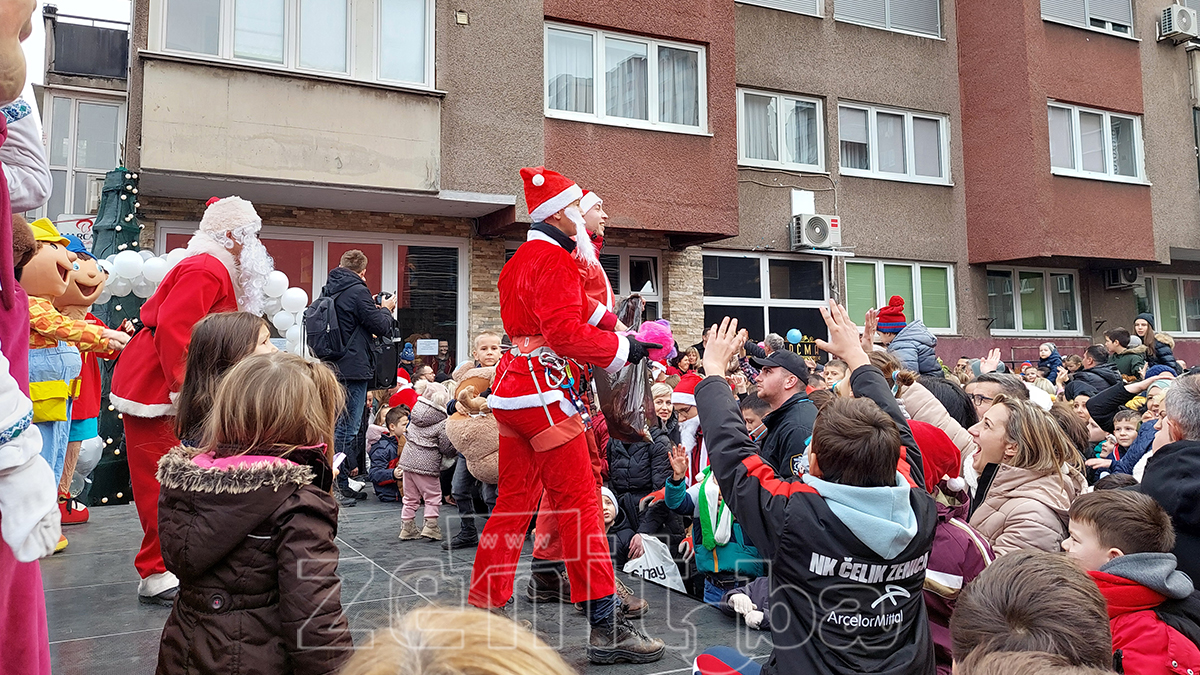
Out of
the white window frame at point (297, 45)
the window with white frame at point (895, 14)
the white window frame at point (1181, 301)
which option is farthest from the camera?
the white window frame at point (1181, 301)

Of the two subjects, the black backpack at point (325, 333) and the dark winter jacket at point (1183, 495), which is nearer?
the dark winter jacket at point (1183, 495)

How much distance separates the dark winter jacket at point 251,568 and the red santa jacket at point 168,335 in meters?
1.79

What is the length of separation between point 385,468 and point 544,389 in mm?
4821

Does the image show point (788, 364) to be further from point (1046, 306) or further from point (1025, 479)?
point (1046, 306)

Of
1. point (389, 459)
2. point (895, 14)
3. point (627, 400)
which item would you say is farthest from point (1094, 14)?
point (627, 400)

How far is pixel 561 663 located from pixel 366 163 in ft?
35.1

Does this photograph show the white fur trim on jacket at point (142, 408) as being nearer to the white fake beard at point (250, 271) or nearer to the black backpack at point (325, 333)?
the white fake beard at point (250, 271)

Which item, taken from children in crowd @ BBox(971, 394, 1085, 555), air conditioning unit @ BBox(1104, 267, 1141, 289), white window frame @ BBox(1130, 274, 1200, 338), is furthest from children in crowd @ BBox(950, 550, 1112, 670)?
white window frame @ BBox(1130, 274, 1200, 338)

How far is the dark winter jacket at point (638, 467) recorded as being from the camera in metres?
6.26

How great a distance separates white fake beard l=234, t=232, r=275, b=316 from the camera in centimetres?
448

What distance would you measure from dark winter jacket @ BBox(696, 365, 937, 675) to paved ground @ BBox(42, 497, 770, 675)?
132 cm

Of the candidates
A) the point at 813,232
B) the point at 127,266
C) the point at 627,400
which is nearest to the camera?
the point at 627,400

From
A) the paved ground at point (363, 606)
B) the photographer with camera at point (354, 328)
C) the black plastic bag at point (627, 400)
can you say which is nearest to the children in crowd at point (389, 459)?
the photographer with camera at point (354, 328)

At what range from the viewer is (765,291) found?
14602 millimetres
